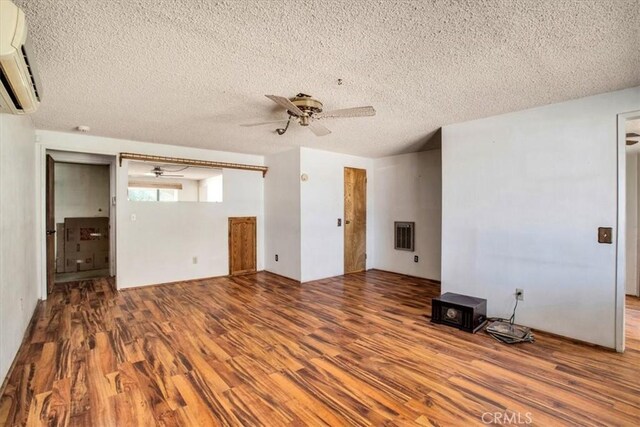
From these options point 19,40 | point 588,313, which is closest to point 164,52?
point 19,40

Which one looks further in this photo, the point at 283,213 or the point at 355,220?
the point at 355,220

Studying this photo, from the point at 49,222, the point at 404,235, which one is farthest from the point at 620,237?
the point at 49,222

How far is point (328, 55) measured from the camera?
194 cm

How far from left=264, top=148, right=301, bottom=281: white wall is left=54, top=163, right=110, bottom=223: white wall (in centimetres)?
344

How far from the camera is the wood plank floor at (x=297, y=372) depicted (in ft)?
5.79

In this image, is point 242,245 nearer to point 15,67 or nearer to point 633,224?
point 15,67

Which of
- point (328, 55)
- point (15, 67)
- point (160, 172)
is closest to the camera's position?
point (15, 67)

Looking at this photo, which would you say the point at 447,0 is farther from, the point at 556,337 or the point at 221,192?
the point at 221,192

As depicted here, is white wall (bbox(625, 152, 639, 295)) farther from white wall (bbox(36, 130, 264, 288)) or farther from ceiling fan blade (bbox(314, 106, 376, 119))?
white wall (bbox(36, 130, 264, 288))

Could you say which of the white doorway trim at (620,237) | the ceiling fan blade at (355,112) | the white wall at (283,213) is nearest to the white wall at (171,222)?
the white wall at (283,213)

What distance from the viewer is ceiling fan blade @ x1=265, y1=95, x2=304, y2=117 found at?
2179 mm

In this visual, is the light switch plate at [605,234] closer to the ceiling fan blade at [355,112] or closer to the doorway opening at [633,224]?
the ceiling fan blade at [355,112]

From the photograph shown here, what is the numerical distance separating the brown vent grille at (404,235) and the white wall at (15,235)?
5127 mm

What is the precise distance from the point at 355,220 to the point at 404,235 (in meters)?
0.95
